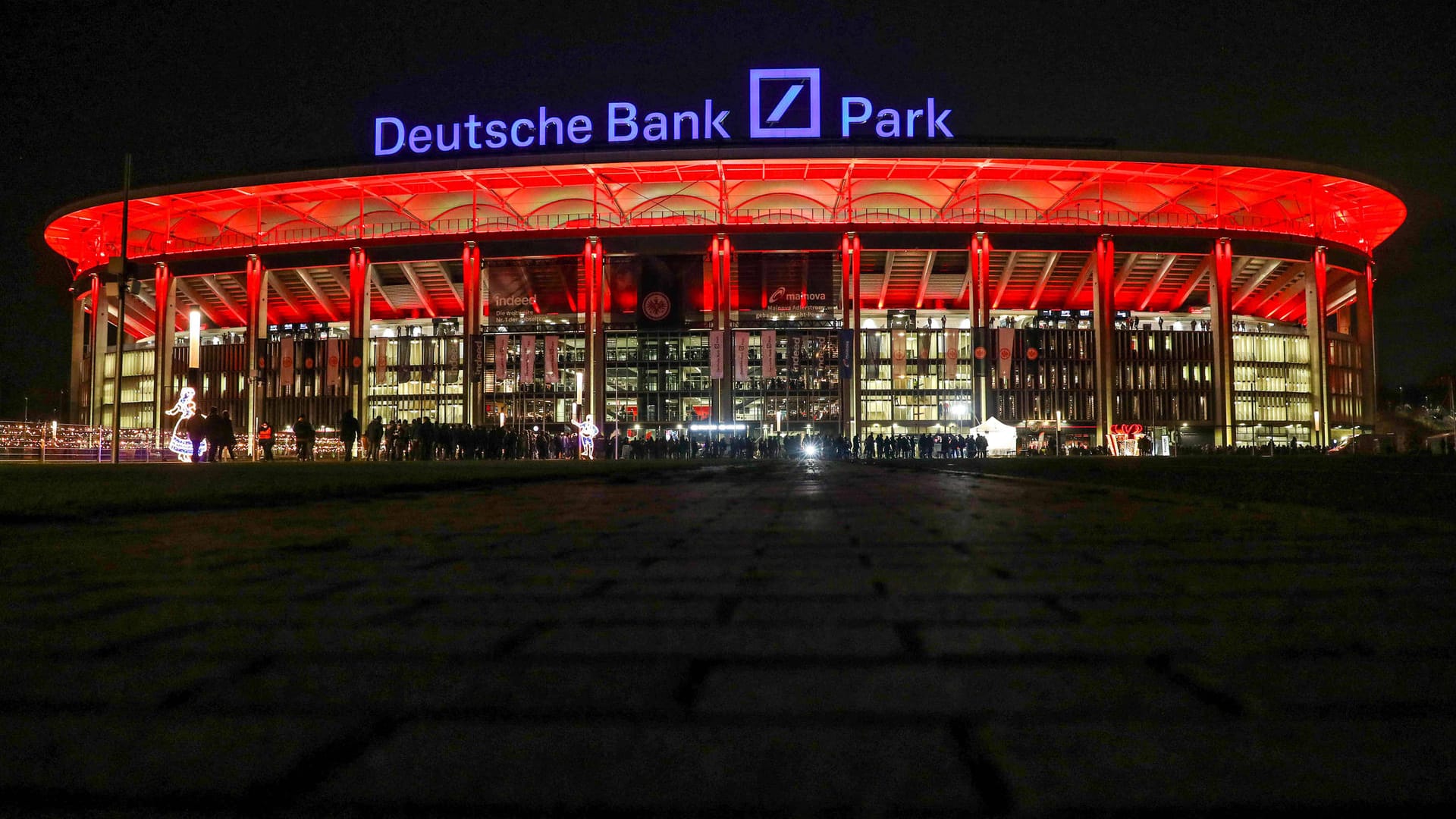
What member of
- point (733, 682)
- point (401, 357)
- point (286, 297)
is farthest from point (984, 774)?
point (286, 297)

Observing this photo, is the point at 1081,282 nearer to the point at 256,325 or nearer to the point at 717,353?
the point at 717,353

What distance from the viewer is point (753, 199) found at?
65312mm

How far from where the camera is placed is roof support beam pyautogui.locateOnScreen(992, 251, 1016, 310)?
69.6 m

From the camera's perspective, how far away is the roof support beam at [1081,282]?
69.7 metres

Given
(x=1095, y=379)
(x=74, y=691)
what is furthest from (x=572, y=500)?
(x=1095, y=379)

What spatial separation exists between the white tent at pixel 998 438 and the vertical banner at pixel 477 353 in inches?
1192

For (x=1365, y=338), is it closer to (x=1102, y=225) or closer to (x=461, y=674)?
(x=1102, y=225)

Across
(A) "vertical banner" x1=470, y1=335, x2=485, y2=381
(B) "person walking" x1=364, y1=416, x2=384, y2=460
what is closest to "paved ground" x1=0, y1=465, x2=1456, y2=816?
(B) "person walking" x1=364, y1=416, x2=384, y2=460

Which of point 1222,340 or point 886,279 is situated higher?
point 886,279

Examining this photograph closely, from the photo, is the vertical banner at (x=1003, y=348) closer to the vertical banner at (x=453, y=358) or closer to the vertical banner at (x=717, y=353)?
the vertical banner at (x=717, y=353)

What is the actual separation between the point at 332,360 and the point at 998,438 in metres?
41.6

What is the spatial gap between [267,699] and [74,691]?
40 cm

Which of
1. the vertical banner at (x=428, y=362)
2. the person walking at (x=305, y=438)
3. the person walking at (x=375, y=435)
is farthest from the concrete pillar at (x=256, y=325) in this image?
the person walking at (x=305, y=438)

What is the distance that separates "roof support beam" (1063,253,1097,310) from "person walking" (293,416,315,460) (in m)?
50.6
